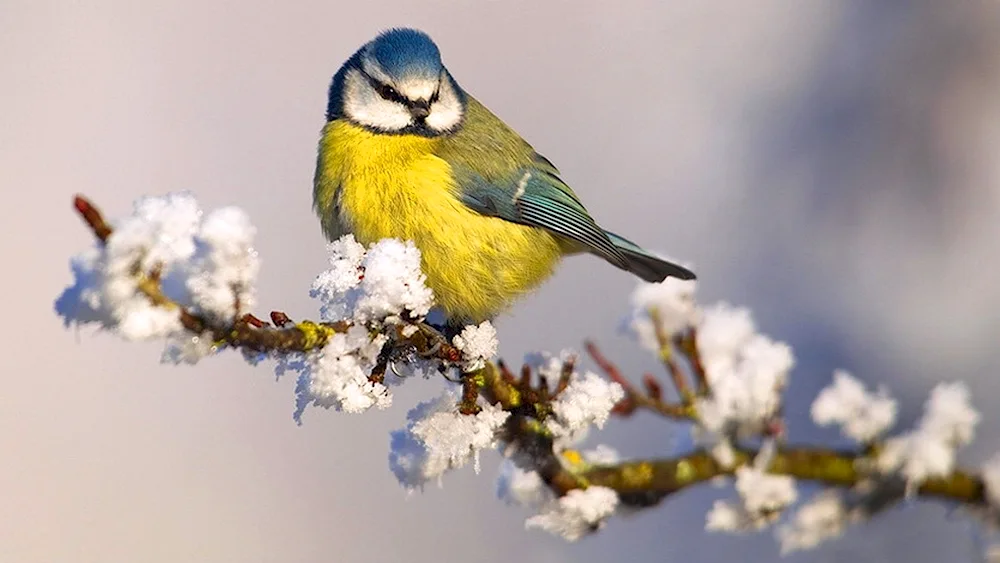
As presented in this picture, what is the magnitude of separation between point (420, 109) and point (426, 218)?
8.4 inches

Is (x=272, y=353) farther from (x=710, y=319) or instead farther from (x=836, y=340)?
(x=836, y=340)

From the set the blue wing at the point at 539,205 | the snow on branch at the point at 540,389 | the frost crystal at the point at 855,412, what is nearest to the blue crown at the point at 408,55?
the blue wing at the point at 539,205

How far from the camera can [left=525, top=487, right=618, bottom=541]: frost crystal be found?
2.39ft

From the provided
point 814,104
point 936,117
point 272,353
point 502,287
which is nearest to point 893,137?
point 936,117

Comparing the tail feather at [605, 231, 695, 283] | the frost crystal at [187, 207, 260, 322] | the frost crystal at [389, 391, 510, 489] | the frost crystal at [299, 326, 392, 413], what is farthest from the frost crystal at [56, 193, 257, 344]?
the tail feather at [605, 231, 695, 283]

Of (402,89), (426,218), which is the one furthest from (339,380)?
(402,89)

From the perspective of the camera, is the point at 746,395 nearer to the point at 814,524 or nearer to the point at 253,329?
the point at 814,524

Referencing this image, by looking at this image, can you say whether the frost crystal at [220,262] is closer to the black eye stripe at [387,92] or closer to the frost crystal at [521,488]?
the frost crystal at [521,488]

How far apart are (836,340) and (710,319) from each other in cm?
157

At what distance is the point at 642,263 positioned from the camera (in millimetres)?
1592

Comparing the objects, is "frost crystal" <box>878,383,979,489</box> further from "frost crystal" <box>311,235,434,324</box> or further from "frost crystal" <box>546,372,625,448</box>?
"frost crystal" <box>311,235,434,324</box>

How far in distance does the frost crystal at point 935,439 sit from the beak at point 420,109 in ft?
3.23

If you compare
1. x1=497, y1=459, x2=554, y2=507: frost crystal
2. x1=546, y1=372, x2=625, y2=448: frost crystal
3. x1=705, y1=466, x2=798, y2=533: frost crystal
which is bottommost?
x1=705, y1=466, x2=798, y2=533: frost crystal

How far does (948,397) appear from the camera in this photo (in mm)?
582
